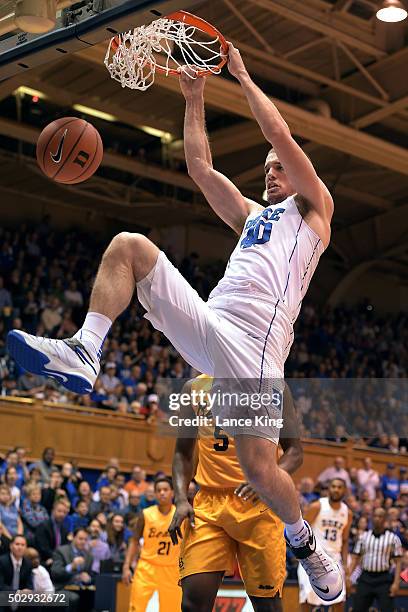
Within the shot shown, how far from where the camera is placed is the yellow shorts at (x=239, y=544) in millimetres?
5695

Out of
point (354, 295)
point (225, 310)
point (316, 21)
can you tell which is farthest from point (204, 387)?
point (354, 295)

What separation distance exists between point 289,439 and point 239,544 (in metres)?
0.70

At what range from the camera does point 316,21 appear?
16.3m

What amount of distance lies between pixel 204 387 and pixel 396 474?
1481 cm

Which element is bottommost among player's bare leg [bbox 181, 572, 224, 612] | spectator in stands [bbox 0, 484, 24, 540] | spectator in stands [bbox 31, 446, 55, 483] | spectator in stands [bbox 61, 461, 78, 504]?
player's bare leg [bbox 181, 572, 224, 612]

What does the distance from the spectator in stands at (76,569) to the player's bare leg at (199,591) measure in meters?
5.79

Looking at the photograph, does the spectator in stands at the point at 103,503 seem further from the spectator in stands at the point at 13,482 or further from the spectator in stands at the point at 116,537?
the spectator in stands at the point at 13,482

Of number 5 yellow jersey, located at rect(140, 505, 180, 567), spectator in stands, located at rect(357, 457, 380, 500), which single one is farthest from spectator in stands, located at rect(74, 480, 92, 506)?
spectator in stands, located at rect(357, 457, 380, 500)

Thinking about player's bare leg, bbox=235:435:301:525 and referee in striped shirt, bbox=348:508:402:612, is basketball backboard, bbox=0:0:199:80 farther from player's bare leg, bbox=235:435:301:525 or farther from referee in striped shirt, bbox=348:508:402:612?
referee in striped shirt, bbox=348:508:402:612

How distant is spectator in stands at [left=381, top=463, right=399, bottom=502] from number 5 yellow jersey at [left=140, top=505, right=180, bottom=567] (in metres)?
9.41

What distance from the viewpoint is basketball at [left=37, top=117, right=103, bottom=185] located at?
613 centimetres

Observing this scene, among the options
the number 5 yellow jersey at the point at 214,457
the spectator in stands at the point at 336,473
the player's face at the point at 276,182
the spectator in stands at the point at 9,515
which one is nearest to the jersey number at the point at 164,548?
the spectator in stands at the point at 9,515

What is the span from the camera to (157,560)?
31.4ft

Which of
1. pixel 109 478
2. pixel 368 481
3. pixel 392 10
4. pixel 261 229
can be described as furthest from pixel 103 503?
pixel 261 229
